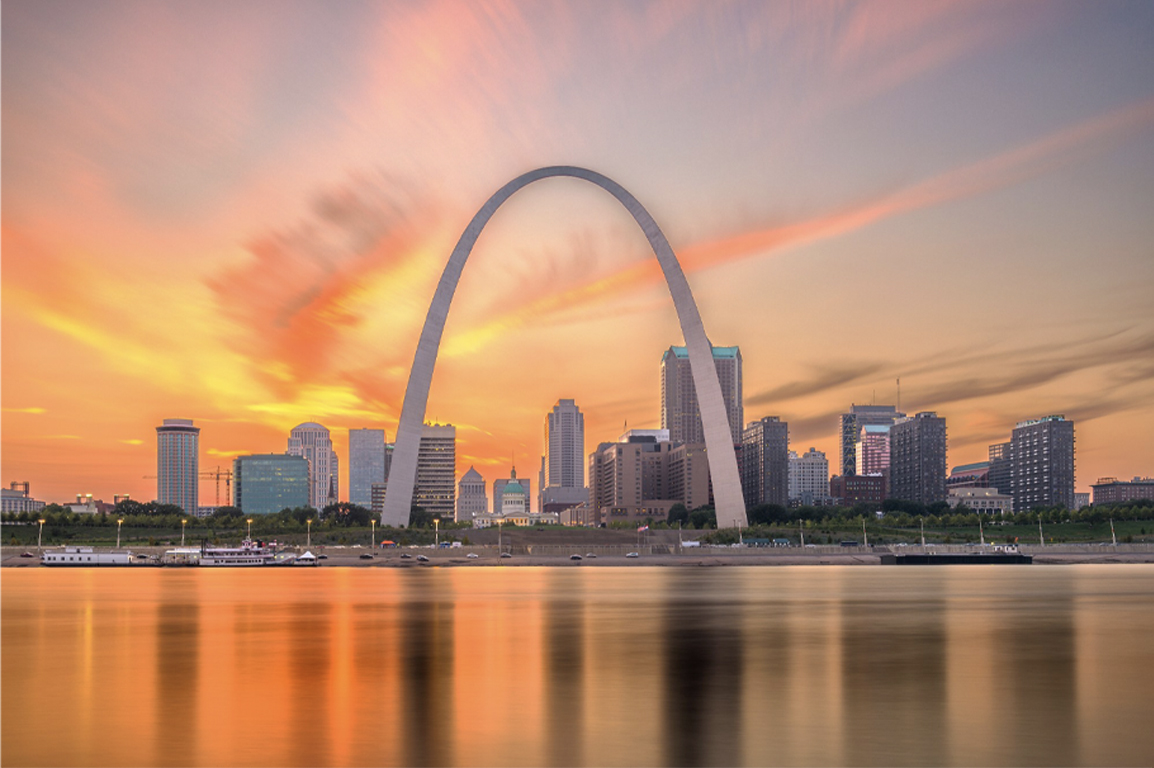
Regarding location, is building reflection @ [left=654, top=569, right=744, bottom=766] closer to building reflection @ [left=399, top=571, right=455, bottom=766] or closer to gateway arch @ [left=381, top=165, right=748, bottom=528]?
building reflection @ [left=399, top=571, right=455, bottom=766]

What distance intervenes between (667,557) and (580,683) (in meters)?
74.9

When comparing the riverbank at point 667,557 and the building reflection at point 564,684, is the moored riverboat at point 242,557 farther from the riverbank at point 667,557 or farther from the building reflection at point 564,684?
the building reflection at point 564,684

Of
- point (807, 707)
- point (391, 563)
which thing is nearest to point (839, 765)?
point (807, 707)

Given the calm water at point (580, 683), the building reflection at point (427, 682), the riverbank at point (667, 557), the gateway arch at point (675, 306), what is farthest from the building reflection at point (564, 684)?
the gateway arch at point (675, 306)

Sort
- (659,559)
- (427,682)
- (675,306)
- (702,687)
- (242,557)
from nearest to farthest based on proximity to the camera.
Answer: (702,687), (427,682), (659,559), (242,557), (675,306)

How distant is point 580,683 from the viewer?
2022 cm

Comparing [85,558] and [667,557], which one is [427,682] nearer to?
[667,557]

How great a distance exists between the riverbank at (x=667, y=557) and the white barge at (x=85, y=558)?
1.42 metres

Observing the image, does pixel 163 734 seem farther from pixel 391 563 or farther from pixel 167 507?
pixel 167 507

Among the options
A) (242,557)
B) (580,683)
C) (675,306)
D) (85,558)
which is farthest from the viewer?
(675,306)

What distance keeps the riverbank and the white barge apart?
142cm

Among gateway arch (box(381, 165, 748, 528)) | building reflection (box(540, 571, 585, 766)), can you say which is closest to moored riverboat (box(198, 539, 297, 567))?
gateway arch (box(381, 165, 748, 528))

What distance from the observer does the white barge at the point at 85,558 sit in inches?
3568

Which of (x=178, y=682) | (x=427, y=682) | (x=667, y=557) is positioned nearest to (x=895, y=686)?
(x=427, y=682)
